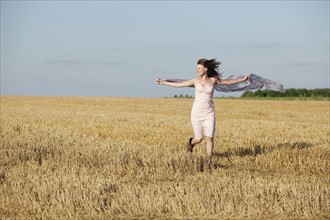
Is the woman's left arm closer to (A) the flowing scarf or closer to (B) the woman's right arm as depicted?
(A) the flowing scarf

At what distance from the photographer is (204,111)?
9.08 meters

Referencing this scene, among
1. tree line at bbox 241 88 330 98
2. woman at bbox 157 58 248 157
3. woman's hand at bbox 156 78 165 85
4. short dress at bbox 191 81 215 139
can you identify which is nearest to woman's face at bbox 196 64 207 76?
woman at bbox 157 58 248 157

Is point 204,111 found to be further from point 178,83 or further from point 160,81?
point 160,81

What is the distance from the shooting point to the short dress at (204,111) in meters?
9.00

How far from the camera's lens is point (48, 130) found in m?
14.5

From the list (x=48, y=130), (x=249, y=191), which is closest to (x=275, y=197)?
(x=249, y=191)

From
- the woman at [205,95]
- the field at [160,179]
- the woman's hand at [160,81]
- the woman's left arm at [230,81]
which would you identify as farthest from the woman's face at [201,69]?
the field at [160,179]

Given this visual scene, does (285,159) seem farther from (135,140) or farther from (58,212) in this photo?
(58,212)

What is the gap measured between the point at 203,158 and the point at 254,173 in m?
0.89

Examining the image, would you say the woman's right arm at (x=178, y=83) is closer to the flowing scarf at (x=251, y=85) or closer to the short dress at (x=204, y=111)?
the short dress at (x=204, y=111)

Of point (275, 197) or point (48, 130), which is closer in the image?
point (275, 197)

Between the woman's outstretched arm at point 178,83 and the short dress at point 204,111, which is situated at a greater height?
the woman's outstretched arm at point 178,83

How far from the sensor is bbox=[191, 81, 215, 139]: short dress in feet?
29.5

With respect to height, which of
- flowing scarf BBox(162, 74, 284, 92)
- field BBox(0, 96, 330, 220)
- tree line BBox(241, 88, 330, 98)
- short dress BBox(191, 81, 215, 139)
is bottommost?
field BBox(0, 96, 330, 220)
